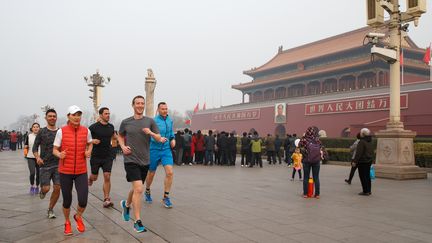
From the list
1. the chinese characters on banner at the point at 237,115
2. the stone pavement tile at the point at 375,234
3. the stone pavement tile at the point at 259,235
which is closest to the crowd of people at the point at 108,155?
the stone pavement tile at the point at 259,235

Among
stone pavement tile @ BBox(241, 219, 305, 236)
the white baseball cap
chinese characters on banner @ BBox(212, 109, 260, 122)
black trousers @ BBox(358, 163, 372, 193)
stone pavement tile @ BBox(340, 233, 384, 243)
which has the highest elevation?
chinese characters on banner @ BBox(212, 109, 260, 122)

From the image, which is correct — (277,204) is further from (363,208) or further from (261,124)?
(261,124)

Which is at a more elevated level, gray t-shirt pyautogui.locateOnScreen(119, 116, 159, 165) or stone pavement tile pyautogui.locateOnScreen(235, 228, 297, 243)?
gray t-shirt pyautogui.locateOnScreen(119, 116, 159, 165)

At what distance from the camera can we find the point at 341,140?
19.2 metres

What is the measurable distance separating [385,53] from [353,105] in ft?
50.2

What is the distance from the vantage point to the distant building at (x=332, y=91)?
71.0ft

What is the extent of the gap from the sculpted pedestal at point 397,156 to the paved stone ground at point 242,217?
6.74 feet

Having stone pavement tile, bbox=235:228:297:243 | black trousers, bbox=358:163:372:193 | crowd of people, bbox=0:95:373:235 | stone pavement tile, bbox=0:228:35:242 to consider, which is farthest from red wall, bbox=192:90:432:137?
stone pavement tile, bbox=0:228:35:242

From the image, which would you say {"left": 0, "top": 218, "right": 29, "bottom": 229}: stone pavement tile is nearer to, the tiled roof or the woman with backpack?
the woman with backpack

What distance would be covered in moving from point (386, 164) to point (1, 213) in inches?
350

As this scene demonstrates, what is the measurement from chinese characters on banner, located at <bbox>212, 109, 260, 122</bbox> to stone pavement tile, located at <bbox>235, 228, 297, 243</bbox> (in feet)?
97.2

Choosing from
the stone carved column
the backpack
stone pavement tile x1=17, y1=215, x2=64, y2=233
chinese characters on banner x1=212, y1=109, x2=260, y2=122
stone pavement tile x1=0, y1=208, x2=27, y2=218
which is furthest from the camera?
chinese characters on banner x1=212, y1=109, x2=260, y2=122

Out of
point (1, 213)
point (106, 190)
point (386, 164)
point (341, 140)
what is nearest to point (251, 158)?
point (386, 164)

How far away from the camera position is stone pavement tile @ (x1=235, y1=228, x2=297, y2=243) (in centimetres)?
383
